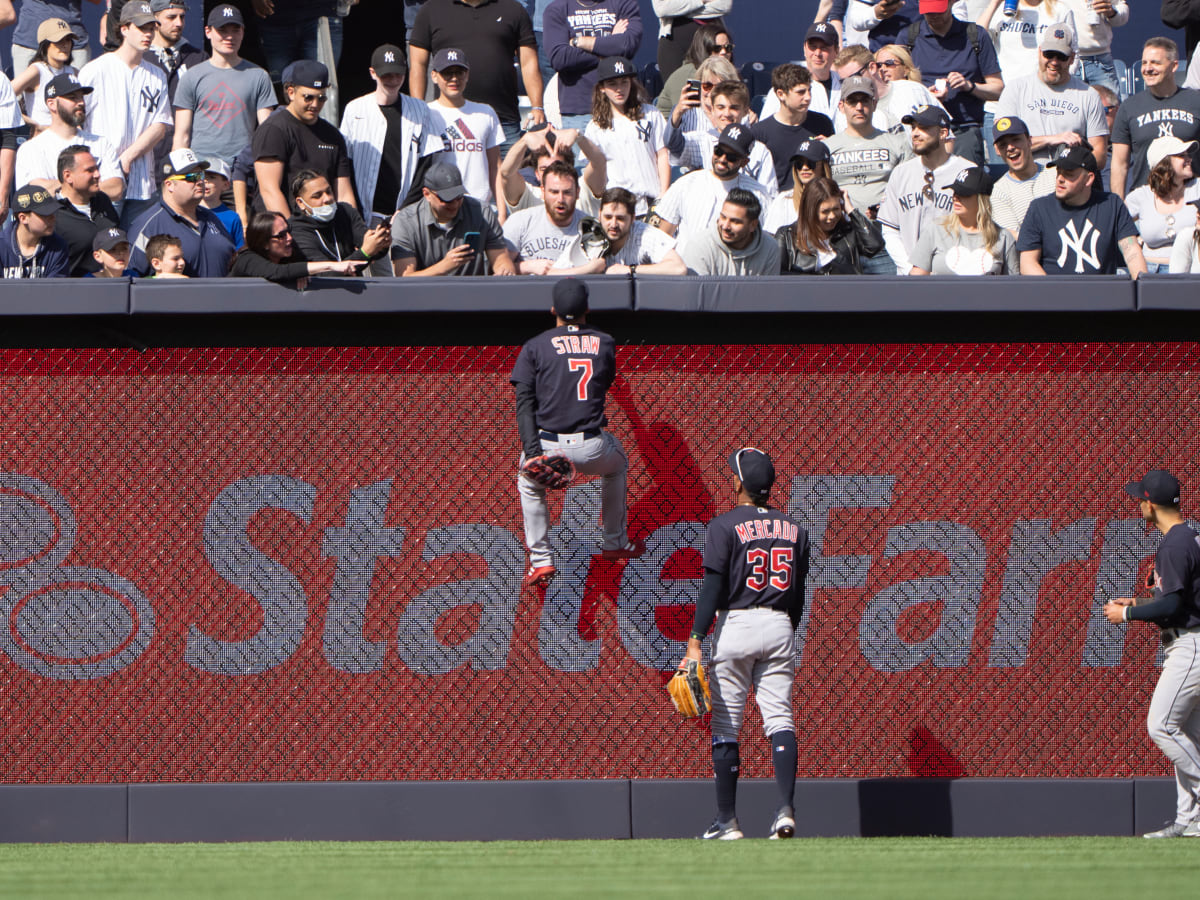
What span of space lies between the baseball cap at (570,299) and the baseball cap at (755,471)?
1.06m

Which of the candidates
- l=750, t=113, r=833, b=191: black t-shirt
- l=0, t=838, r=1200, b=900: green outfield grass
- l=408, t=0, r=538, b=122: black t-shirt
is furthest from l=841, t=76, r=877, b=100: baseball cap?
l=0, t=838, r=1200, b=900: green outfield grass

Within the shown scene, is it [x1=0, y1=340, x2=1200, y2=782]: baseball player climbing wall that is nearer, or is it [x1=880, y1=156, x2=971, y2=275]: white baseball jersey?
[x1=0, y1=340, x2=1200, y2=782]: baseball player climbing wall

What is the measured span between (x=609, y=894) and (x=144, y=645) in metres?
3.38

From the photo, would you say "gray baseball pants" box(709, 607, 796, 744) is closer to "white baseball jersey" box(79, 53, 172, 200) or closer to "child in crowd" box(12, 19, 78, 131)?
"white baseball jersey" box(79, 53, 172, 200)

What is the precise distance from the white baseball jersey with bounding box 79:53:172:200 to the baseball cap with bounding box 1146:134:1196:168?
7.43 meters

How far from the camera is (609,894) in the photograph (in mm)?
5660

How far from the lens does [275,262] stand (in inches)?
313

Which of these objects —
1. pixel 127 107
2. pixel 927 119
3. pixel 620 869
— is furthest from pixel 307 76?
pixel 620 869

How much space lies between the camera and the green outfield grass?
5.72m

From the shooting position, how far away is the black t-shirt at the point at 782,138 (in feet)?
38.6

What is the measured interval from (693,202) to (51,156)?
463cm

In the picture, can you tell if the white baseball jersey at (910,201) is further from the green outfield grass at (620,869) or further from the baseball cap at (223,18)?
the baseball cap at (223,18)

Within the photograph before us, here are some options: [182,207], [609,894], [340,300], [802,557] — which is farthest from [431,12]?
[609,894]

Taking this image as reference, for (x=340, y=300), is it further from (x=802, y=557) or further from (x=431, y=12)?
(x=431, y=12)
